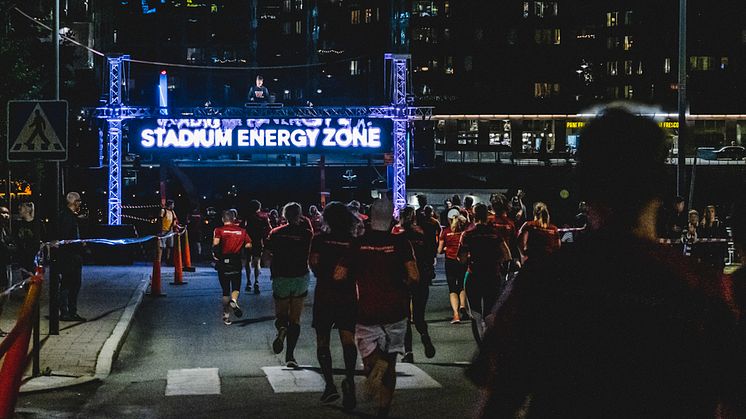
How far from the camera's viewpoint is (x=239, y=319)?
16656mm

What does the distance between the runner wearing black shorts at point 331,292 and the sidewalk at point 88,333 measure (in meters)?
2.70

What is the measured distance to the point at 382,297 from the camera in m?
8.62

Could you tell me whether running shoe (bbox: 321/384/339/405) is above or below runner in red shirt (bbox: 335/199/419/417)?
below

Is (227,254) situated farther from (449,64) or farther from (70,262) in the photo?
(449,64)

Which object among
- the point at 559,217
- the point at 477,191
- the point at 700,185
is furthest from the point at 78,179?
the point at 700,185

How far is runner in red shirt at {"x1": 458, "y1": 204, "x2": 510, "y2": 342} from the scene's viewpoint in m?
12.6

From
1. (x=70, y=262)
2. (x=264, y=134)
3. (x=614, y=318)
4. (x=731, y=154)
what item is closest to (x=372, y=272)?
(x=614, y=318)

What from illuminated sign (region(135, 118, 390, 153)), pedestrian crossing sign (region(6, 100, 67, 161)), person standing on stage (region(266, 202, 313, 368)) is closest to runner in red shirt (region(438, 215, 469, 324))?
person standing on stage (region(266, 202, 313, 368))

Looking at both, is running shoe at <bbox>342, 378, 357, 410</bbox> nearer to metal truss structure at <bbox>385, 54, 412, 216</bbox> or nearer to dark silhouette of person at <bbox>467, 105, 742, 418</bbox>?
dark silhouette of person at <bbox>467, 105, 742, 418</bbox>

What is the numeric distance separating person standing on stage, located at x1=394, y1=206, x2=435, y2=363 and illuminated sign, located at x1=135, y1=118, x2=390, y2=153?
44.0ft

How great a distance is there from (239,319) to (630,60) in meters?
108

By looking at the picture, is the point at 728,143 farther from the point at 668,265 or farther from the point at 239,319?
the point at 668,265

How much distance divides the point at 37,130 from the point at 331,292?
398 centimetres

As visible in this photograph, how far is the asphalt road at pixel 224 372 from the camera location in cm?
909
